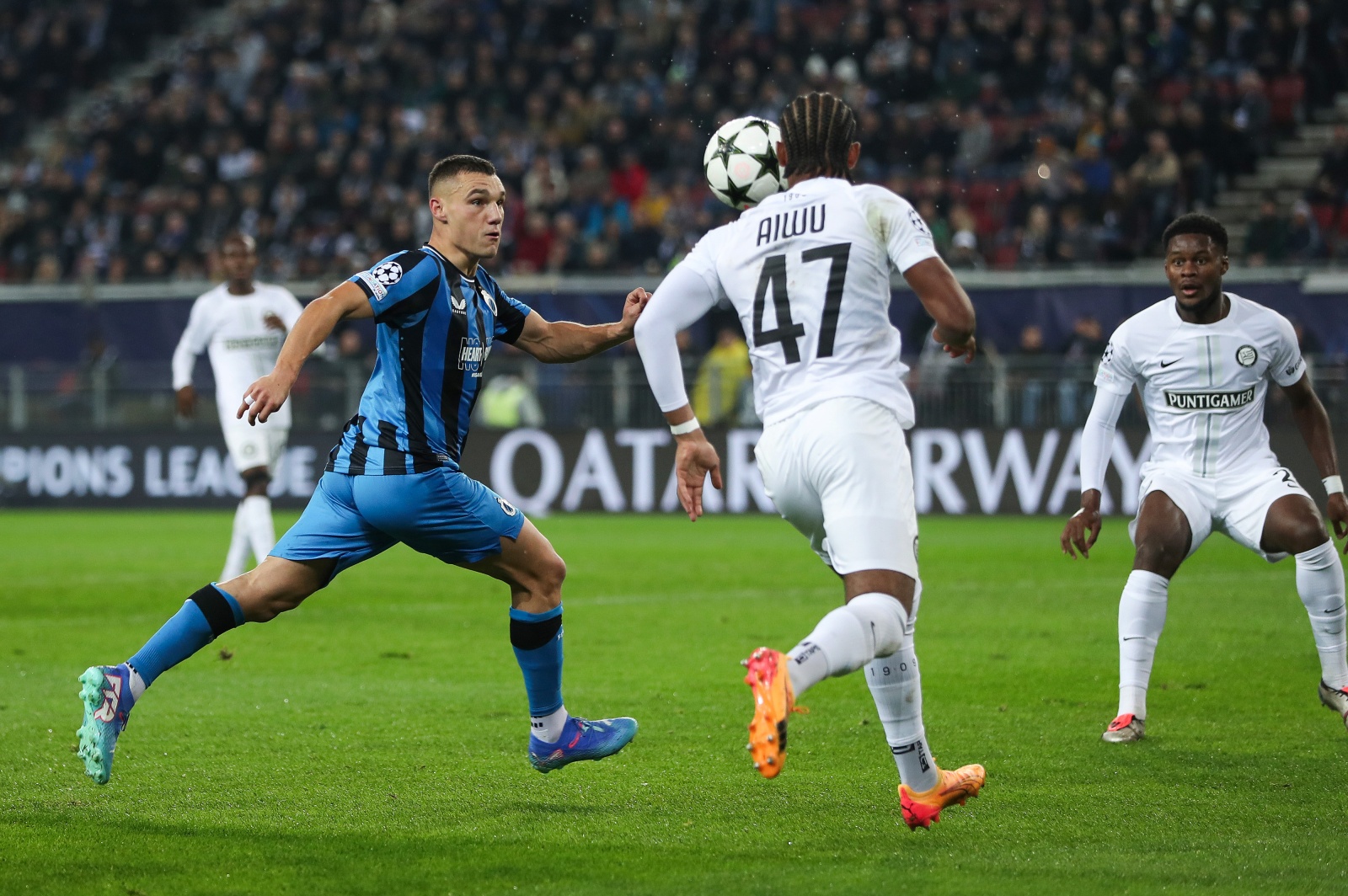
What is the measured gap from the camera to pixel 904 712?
482 centimetres

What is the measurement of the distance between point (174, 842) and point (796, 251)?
2480 mm

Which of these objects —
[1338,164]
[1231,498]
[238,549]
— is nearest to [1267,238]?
[1338,164]

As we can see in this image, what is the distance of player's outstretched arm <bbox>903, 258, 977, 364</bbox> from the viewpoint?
4520 millimetres

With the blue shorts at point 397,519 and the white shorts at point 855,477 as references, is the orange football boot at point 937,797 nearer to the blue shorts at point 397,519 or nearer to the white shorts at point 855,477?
the white shorts at point 855,477

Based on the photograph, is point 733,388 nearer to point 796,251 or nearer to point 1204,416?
point 1204,416

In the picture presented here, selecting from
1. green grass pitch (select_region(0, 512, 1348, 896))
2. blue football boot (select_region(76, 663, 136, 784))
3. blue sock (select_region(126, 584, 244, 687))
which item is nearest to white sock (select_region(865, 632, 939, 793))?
green grass pitch (select_region(0, 512, 1348, 896))

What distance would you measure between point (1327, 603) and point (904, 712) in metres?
2.84

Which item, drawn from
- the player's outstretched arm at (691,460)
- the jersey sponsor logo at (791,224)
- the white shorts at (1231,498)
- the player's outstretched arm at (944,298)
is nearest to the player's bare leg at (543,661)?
the player's outstretched arm at (691,460)

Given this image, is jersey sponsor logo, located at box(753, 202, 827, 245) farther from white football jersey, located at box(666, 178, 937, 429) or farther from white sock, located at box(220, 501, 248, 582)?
white sock, located at box(220, 501, 248, 582)

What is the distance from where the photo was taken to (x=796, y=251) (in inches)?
186

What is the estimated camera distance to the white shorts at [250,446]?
10961mm

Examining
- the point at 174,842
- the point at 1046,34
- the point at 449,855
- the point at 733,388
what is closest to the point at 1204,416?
the point at 449,855

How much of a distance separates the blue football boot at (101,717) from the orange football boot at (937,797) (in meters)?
2.40

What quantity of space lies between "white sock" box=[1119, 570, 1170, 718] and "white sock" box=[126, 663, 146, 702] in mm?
3718
